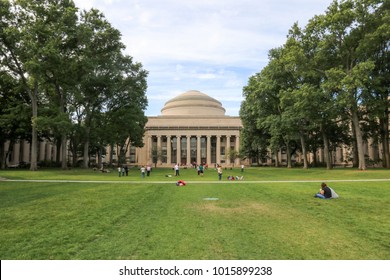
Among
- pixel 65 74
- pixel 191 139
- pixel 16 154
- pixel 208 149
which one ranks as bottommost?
pixel 16 154

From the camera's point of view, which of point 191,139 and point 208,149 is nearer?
point 208,149

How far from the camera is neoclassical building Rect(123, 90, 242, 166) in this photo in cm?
10531

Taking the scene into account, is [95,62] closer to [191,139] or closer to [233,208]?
[233,208]

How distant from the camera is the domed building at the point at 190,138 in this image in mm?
105312

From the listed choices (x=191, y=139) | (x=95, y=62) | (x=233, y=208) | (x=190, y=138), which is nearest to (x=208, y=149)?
(x=190, y=138)

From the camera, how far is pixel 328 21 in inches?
1407

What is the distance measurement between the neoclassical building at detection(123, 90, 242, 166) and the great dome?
2.22 meters

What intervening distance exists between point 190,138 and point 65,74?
70510 millimetres

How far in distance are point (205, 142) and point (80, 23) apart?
243ft

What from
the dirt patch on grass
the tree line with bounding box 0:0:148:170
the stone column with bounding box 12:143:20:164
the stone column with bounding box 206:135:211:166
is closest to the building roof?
the stone column with bounding box 206:135:211:166

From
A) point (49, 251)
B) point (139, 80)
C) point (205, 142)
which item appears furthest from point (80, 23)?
point (205, 142)

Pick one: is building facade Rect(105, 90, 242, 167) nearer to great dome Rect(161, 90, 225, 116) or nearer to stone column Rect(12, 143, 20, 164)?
great dome Rect(161, 90, 225, 116)

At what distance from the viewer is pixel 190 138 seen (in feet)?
356

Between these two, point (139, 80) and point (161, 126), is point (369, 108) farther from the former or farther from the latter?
point (161, 126)
